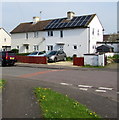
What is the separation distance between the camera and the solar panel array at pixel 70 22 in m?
30.5

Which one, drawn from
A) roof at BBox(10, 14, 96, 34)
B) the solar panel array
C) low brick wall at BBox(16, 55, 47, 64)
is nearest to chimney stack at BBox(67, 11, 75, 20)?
roof at BBox(10, 14, 96, 34)

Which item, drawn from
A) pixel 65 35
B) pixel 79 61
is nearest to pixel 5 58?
pixel 79 61

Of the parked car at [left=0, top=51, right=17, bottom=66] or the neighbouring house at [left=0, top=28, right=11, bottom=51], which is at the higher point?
the neighbouring house at [left=0, top=28, right=11, bottom=51]

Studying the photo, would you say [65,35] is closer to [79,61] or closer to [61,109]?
[79,61]

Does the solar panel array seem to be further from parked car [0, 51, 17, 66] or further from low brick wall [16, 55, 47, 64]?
parked car [0, 51, 17, 66]

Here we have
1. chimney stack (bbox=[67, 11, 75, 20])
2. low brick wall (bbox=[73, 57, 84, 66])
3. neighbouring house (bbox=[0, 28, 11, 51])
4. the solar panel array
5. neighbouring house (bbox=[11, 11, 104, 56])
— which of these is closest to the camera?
low brick wall (bbox=[73, 57, 84, 66])

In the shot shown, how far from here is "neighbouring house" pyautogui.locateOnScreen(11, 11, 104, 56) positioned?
29969mm

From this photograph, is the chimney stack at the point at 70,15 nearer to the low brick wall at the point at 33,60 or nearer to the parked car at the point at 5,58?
the low brick wall at the point at 33,60

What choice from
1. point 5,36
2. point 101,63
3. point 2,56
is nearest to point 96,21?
point 101,63

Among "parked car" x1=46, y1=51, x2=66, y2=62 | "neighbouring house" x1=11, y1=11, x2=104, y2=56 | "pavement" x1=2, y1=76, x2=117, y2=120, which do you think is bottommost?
"pavement" x1=2, y1=76, x2=117, y2=120

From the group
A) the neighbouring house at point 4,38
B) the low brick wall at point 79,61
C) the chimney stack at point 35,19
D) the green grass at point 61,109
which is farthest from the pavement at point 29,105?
the neighbouring house at point 4,38

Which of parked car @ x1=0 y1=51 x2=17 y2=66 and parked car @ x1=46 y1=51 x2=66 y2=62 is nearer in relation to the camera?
parked car @ x1=0 y1=51 x2=17 y2=66

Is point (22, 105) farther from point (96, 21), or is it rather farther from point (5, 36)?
point (5, 36)

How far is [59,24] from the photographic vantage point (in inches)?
1309
